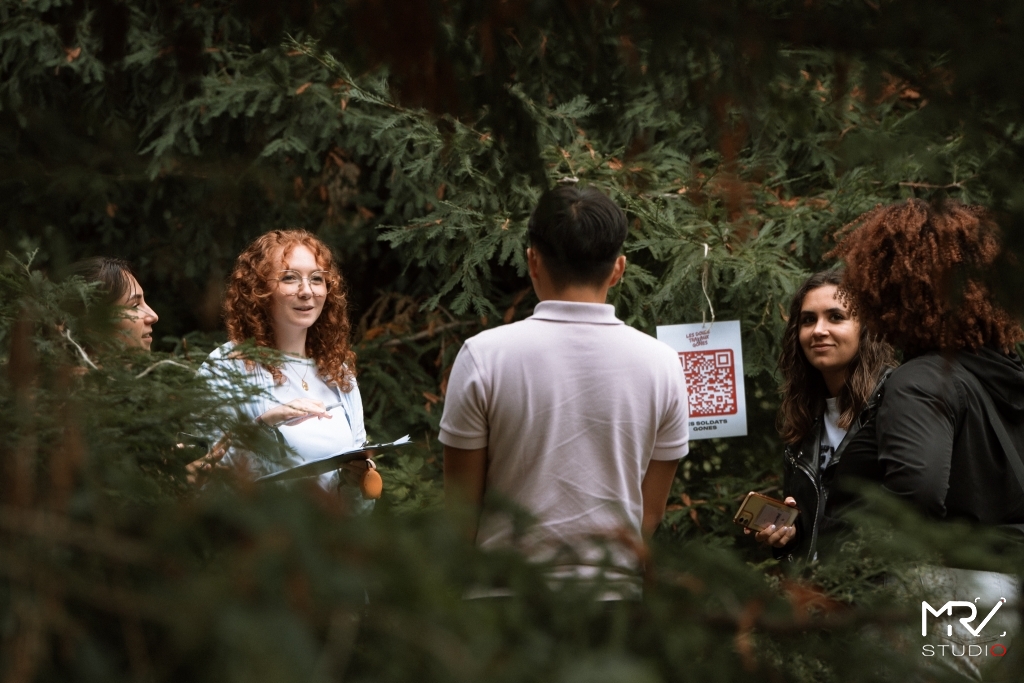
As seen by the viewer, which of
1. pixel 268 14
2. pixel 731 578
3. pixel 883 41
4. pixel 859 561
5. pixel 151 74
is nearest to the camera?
pixel 731 578

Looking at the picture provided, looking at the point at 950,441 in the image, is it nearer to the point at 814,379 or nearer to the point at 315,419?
the point at 814,379

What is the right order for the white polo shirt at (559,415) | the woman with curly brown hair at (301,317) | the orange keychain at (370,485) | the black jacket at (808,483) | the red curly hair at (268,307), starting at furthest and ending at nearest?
the red curly hair at (268,307) → the woman with curly brown hair at (301,317) → the black jacket at (808,483) → the orange keychain at (370,485) → the white polo shirt at (559,415)

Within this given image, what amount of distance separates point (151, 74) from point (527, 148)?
442 centimetres

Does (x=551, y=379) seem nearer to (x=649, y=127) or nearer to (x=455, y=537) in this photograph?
(x=455, y=537)

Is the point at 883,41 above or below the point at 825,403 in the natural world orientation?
above

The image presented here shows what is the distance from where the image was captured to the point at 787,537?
10.8 ft

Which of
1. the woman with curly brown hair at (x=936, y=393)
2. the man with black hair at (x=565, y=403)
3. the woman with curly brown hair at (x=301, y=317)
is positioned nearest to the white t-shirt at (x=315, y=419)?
the woman with curly brown hair at (x=301, y=317)

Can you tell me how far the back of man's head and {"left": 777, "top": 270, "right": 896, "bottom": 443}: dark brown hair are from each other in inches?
42.7

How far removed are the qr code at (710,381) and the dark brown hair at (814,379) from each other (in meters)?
0.25

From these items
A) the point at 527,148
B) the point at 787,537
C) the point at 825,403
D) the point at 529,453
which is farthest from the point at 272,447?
the point at 825,403

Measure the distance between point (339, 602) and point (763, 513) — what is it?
105 inches

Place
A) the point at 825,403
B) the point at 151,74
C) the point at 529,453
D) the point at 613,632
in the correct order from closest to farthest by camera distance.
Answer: the point at 613,632, the point at 529,453, the point at 825,403, the point at 151,74

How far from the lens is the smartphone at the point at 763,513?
3.29 m

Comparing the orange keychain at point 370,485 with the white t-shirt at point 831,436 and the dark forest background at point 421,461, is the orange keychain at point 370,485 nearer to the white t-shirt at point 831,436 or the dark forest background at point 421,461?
the dark forest background at point 421,461
